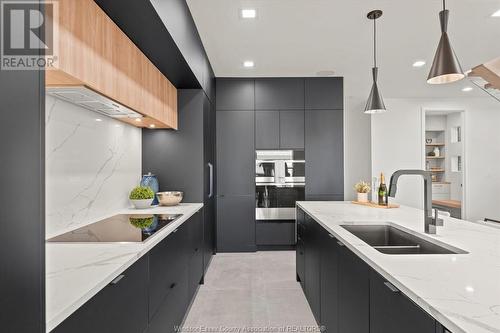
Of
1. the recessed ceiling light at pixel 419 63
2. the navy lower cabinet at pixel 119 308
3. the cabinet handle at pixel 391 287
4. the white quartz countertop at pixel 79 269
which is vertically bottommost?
the navy lower cabinet at pixel 119 308

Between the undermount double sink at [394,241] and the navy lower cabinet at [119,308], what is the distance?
4.18ft

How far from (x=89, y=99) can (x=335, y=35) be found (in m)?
2.56

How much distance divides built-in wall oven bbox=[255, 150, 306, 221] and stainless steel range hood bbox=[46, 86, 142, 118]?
2544mm

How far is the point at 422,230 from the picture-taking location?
1.67 m

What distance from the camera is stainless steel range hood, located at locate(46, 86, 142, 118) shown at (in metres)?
1.54

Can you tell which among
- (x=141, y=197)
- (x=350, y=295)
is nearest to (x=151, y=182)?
(x=141, y=197)

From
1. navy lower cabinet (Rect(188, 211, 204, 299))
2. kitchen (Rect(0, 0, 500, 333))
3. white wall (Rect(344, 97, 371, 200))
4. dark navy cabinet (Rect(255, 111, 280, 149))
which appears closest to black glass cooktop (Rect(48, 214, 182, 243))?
kitchen (Rect(0, 0, 500, 333))

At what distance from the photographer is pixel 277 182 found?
4.54 metres

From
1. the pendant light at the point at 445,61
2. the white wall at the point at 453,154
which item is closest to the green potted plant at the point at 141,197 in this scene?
the pendant light at the point at 445,61

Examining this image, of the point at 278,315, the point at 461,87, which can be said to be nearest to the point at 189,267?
the point at 278,315

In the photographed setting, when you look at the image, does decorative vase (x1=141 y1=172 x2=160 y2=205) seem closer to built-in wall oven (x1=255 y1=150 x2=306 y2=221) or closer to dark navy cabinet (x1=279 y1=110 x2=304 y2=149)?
built-in wall oven (x1=255 y1=150 x2=306 y2=221)

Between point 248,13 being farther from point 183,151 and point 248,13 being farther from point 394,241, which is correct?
point 394,241

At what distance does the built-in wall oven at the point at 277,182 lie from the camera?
4527mm

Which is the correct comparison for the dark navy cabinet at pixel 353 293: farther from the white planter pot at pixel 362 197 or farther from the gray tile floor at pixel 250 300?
the white planter pot at pixel 362 197
